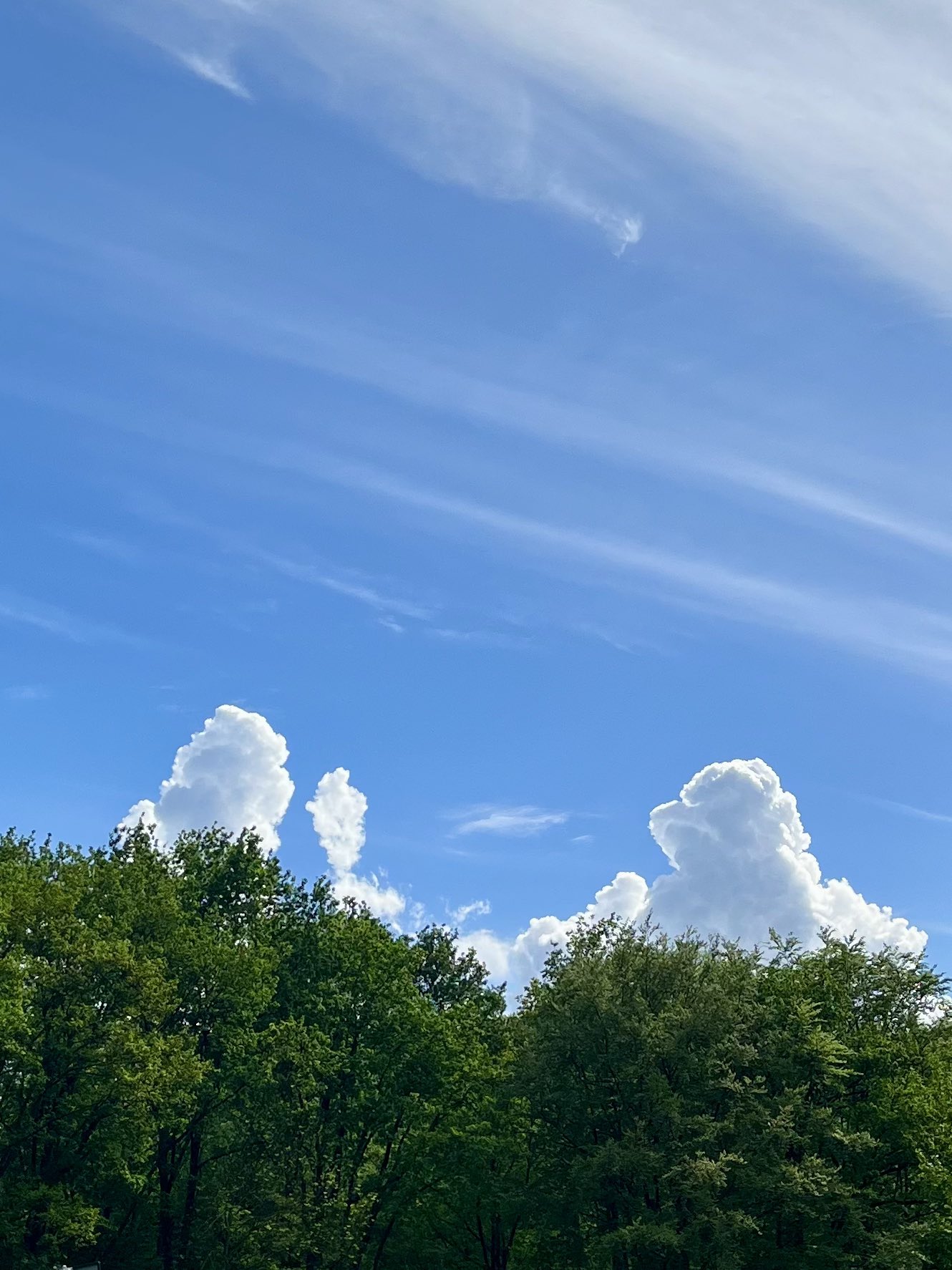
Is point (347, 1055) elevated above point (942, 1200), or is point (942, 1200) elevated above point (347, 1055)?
point (347, 1055)

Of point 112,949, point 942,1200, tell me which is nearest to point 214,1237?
point 112,949

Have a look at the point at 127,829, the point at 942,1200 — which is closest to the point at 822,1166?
the point at 942,1200

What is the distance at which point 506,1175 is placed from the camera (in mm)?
53375

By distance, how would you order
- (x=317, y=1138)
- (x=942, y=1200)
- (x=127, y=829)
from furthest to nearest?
(x=127, y=829), (x=317, y=1138), (x=942, y=1200)

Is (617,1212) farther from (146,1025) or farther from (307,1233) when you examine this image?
(146,1025)

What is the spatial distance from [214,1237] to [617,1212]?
18.6 m

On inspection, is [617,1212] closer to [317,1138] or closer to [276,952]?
[317,1138]

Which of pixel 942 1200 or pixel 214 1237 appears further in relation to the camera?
pixel 214 1237

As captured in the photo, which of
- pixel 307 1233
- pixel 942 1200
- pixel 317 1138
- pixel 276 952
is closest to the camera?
pixel 942 1200

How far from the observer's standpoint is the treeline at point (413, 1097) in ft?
151

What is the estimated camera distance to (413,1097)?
53.7 m

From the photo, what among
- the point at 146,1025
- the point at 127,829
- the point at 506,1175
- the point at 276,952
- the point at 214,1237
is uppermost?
the point at 127,829

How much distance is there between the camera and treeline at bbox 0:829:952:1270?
151 feet

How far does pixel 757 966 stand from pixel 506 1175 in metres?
14.4
